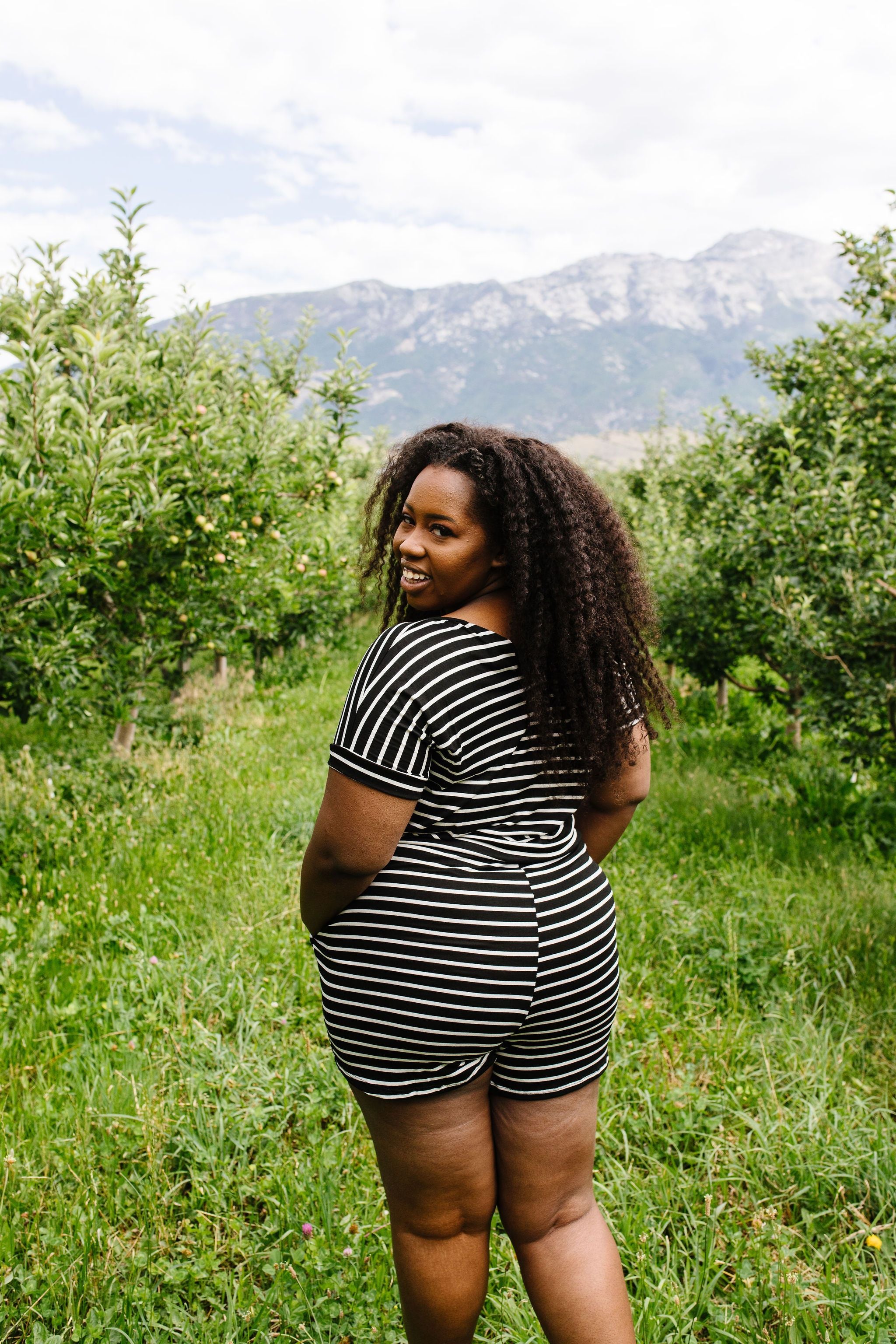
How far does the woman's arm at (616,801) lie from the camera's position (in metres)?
1.85

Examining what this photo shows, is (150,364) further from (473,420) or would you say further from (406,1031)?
(406,1031)

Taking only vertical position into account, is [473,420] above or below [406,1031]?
above

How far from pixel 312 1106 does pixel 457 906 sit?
63.8 inches

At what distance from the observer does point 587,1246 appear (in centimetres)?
170

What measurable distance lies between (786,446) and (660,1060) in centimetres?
533

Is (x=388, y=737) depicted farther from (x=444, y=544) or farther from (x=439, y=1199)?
(x=439, y=1199)

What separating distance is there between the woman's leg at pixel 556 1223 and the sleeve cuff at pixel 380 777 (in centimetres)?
67

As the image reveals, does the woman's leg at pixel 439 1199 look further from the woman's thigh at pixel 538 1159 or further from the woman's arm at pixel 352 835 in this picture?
the woman's arm at pixel 352 835

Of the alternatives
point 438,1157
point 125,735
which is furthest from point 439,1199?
point 125,735

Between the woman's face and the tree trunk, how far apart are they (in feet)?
16.6

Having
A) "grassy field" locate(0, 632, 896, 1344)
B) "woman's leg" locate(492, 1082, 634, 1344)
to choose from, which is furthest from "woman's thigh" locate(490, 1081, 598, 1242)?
"grassy field" locate(0, 632, 896, 1344)

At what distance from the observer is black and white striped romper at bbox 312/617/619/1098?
149cm

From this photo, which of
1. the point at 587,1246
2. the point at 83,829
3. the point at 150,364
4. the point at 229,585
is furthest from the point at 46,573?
the point at 587,1246

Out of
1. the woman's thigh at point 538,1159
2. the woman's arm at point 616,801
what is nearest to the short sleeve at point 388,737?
the woman's arm at point 616,801
